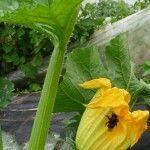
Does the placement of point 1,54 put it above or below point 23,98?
above

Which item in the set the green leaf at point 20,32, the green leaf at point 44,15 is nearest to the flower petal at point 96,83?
the green leaf at point 44,15

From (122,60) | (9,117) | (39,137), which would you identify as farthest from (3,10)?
(9,117)

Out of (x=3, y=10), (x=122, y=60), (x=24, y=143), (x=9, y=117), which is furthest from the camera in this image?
(x=9, y=117)

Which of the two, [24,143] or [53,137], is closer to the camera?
[53,137]

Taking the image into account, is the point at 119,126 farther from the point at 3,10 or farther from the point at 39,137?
the point at 3,10

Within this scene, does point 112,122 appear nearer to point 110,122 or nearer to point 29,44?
point 110,122

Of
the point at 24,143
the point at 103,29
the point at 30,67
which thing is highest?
the point at 103,29

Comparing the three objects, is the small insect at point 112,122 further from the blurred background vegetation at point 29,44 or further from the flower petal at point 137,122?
the blurred background vegetation at point 29,44
